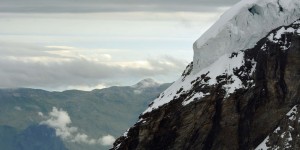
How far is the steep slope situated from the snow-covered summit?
14.0 ft

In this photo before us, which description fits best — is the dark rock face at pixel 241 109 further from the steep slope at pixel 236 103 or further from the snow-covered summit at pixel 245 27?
the snow-covered summit at pixel 245 27

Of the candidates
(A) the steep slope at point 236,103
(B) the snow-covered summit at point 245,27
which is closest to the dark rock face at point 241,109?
(A) the steep slope at point 236,103

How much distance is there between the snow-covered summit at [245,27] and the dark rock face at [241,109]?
6.22 m

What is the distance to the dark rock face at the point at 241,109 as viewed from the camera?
125 meters

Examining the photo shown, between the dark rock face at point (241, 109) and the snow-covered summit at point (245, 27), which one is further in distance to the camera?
the snow-covered summit at point (245, 27)

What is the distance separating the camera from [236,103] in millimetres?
126812

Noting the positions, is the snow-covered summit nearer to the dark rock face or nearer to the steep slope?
the steep slope

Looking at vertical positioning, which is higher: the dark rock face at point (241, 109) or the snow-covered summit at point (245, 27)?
the snow-covered summit at point (245, 27)

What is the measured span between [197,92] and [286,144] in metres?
21.4

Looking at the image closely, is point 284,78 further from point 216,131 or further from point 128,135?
point 128,135

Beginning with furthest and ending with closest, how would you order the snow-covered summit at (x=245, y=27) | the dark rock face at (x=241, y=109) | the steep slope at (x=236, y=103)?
the snow-covered summit at (x=245, y=27) → the steep slope at (x=236, y=103) → the dark rock face at (x=241, y=109)

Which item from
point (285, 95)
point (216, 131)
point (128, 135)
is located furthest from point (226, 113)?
point (128, 135)

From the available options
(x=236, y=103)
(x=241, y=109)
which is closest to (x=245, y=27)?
(x=236, y=103)

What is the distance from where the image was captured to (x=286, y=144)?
117438 millimetres
